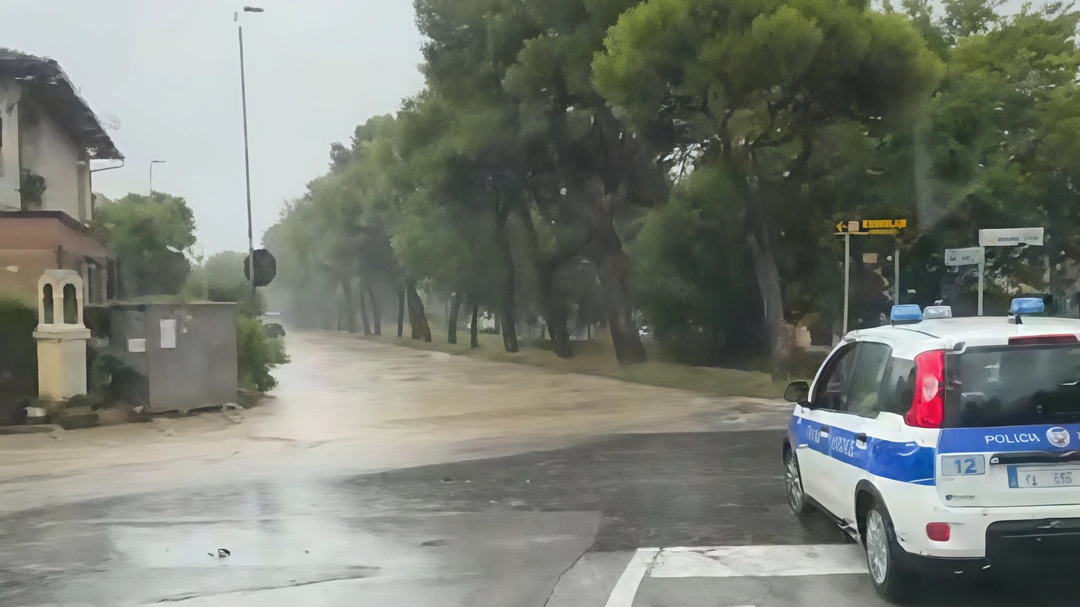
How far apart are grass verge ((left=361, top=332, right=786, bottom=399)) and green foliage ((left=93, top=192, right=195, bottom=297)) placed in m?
11.2

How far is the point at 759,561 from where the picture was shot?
662cm

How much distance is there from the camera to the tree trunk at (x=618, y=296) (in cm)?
2814

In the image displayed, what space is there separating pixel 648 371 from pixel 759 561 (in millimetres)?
17533

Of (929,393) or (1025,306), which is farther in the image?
(1025,306)

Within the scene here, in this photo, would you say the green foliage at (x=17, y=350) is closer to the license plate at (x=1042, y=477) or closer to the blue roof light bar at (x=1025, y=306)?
the blue roof light bar at (x=1025, y=306)

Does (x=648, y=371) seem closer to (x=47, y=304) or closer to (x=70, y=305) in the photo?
(x=70, y=305)

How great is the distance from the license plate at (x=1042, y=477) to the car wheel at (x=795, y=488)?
8.16 ft

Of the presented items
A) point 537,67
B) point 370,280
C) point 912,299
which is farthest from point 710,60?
point 370,280

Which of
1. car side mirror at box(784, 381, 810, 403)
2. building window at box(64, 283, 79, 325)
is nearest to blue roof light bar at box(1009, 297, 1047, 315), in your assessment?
car side mirror at box(784, 381, 810, 403)

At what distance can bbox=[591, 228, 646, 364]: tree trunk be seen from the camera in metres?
28.1

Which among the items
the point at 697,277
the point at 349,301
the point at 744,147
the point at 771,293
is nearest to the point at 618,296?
the point at 697,277

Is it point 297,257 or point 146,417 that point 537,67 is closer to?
point 146,417

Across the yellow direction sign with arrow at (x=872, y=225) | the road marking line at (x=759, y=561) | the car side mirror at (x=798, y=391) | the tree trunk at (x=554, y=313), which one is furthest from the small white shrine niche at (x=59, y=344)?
the tree trunk at (x=554, y=313)

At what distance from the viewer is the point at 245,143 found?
22.7 m
